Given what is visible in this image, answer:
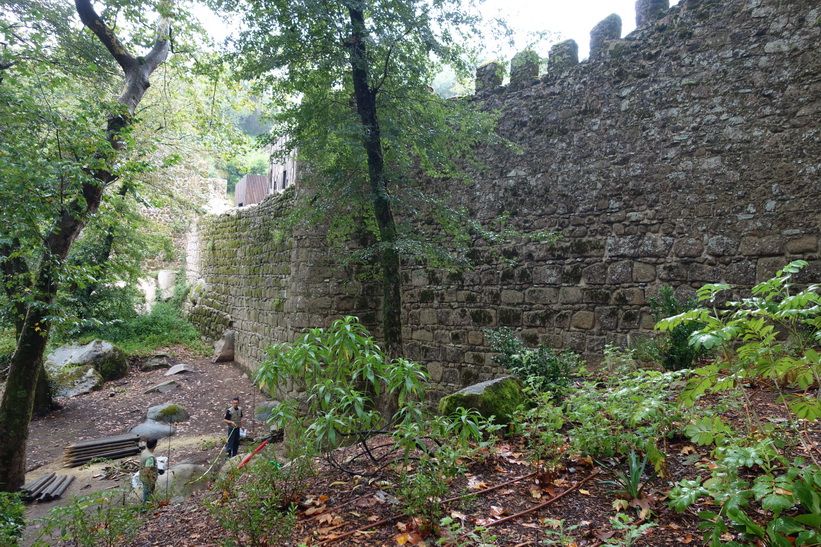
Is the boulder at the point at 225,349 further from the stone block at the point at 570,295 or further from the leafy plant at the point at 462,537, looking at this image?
the leafy plant at the point at 462,537

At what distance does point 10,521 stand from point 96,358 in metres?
8.62

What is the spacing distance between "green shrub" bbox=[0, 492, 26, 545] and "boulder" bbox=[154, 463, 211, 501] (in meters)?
1.42

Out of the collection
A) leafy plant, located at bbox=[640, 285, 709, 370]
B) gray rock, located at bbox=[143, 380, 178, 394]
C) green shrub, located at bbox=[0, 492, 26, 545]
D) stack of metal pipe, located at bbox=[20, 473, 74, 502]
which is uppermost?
leafy plant, located at bbox=[640, 285, 709, 370]

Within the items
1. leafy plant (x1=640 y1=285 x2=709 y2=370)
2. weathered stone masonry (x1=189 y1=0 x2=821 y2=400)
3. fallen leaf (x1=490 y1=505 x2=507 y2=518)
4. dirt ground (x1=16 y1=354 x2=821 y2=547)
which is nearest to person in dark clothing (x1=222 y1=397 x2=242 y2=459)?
weathered stone masonry (x1=189 y1=0 x2=821 y2=400)

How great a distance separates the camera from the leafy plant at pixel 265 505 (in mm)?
2512

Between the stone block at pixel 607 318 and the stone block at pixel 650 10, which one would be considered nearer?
the stone block at pixel 650 10

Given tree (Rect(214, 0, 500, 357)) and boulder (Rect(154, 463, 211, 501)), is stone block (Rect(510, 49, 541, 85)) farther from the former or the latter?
boulder (Rect(154, 463, 211, 501))

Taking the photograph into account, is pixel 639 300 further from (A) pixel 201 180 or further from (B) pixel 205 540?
A: (A) pixel 201 180

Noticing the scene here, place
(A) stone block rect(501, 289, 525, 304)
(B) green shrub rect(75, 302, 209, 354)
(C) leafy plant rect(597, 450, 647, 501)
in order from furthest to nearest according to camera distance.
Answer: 1. (B) green shrub rect(75, 302, 209, 354)
2. (A) stone block rect(501, 289, 525, 304)
3. (C) leafy plant rect(597, 450, 647, 501)

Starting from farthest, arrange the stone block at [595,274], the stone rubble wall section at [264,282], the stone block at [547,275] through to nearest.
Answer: the stone rubble wall section at [264,282] < the stone block at [547,275] < the stone block at [595,274]

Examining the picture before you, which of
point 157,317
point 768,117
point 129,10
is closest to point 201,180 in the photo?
point 157,317

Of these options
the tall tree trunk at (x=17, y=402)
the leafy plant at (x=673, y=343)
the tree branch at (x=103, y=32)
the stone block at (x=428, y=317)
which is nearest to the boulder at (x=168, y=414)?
the tall tree trunk at (x=17, y=402)

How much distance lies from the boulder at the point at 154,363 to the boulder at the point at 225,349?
4.24 ft

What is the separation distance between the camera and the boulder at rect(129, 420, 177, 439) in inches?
307
